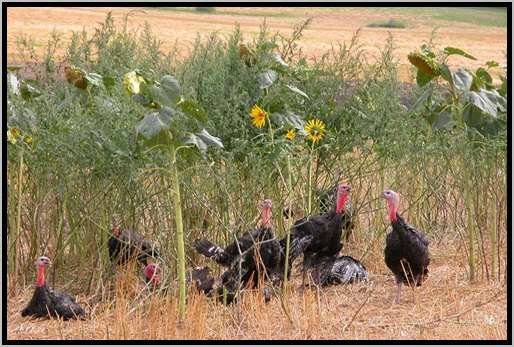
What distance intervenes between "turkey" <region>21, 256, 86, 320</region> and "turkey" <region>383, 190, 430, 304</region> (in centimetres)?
193

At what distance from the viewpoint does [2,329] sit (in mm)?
5574

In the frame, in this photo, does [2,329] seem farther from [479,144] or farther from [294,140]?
[479,144]

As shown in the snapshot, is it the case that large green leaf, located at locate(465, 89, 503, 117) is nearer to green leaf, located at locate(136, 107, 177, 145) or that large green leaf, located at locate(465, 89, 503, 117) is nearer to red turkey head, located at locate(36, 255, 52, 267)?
green leaf, located at locate(136, 107, 177, 145)

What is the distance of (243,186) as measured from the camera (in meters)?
6.82

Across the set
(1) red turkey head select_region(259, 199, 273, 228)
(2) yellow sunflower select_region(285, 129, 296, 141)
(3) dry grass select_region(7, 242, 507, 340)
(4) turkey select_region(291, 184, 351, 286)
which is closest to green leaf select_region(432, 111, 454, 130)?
(4) turkey select_region(291, 184, 351, 286)

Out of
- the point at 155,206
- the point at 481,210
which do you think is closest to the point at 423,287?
the point at 481,210

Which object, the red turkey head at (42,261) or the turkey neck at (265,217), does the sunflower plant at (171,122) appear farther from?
the red turkey head at (42,261)

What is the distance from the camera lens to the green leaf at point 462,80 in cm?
616

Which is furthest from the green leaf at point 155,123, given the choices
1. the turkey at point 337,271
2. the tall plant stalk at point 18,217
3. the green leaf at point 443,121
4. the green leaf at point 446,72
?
the green leaf at point 443,121

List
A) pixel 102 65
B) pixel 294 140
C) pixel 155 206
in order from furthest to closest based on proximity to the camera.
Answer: pixel 102 65 < pixel 294 140 < pixel 155 206

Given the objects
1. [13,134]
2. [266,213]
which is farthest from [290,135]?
[13,134]

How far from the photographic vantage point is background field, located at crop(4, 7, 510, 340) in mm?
5719

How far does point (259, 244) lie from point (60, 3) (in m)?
1.79

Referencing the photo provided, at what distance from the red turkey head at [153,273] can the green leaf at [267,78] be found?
1.47 m
